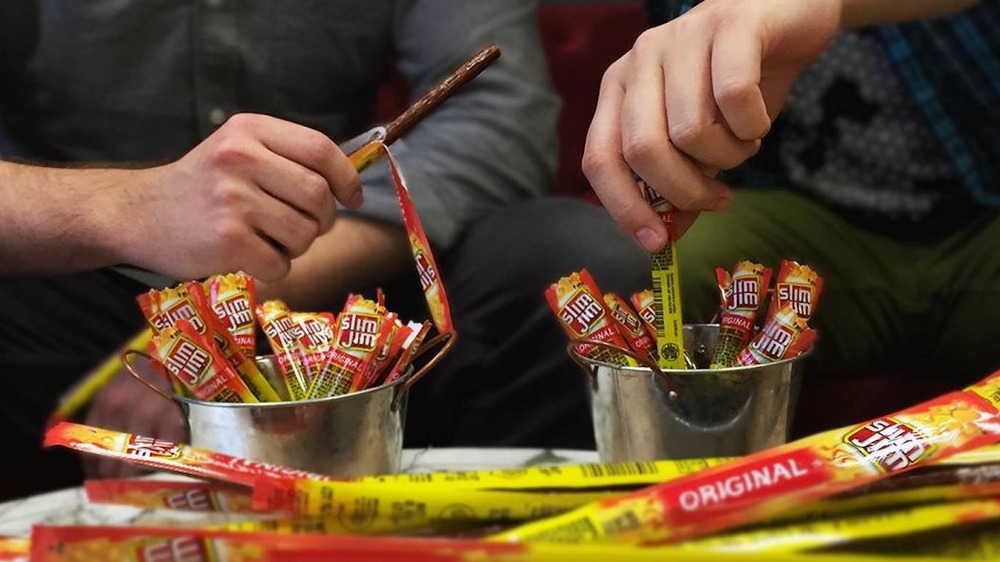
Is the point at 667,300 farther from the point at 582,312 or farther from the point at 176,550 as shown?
the point at 176,550

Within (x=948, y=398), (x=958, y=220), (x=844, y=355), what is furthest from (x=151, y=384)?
(x=958, y=220)

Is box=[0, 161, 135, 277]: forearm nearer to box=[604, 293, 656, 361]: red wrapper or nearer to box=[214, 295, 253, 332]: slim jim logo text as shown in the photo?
box=[214, 295, 253, 332]: slim jim logo text

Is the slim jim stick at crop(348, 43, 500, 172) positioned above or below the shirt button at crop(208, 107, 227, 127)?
below

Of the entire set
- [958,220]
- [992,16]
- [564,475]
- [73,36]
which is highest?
[73,36]

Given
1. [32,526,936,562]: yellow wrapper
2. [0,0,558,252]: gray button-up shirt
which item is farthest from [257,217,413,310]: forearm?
[32,526,936,562]: yellow wrapper

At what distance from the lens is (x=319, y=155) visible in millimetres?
563

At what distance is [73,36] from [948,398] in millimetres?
773

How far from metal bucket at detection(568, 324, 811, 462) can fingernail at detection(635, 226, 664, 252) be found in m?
0.05

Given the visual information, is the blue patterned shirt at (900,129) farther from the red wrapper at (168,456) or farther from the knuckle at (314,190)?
the red wrapper at (168,456)

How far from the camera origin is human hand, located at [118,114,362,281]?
1.88ft

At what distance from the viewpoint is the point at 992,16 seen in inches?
33.1

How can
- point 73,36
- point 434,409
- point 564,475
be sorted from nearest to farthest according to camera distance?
point 564,475 → point 434,409 → point 73,36

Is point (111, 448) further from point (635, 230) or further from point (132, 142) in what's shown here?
point (132, 142)

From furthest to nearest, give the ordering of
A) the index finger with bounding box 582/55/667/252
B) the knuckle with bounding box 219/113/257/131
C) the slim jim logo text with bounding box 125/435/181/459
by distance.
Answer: the knuckle with bounding box 219/113/257/131, the index finger with bounding box 582/55/667/252, the slim jim logo text with bounding box 125/435/181/459
